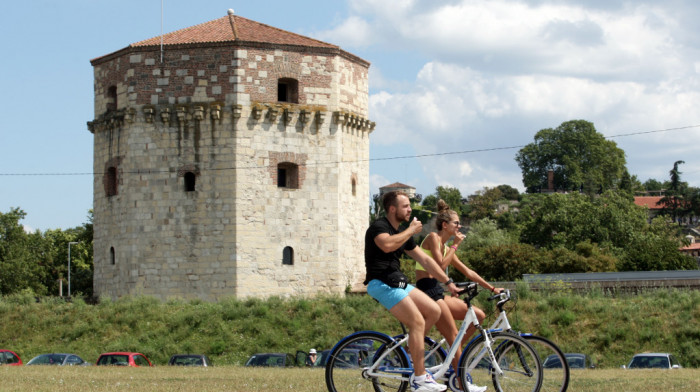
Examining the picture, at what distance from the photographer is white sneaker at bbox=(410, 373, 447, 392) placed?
30.3 feet

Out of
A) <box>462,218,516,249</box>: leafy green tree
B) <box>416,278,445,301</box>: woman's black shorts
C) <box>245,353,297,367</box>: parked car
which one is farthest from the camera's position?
<box>462,218,516,249</box>: leafy green tree

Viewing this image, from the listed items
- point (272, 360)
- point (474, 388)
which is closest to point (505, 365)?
point (474, 388)

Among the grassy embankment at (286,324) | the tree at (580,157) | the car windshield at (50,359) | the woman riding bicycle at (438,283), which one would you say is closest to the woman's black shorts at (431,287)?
the woman riding bicycle at (438,283)

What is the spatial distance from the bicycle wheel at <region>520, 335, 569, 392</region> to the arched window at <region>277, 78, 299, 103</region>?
2803 cm

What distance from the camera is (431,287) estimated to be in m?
10.6

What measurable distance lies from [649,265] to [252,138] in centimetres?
3540

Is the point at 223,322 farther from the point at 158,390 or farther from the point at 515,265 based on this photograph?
the point at 515,265

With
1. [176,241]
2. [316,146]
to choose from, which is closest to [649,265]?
[316,146]

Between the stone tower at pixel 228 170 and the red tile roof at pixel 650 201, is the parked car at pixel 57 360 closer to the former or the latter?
the stone tower at pixel 228 170

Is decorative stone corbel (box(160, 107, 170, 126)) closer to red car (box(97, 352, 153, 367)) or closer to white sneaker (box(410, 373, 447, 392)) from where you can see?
red car (box(97, 352, 153, 367))

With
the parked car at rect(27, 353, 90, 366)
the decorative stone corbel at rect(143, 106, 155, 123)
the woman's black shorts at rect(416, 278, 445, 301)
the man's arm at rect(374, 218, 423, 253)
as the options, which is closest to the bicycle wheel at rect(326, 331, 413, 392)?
the man's arm at rect(374, 218, 423, 253)

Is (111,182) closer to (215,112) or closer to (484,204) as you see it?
(215,112)

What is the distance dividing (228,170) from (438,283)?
25563 mm

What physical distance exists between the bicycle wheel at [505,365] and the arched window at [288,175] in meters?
27.1
